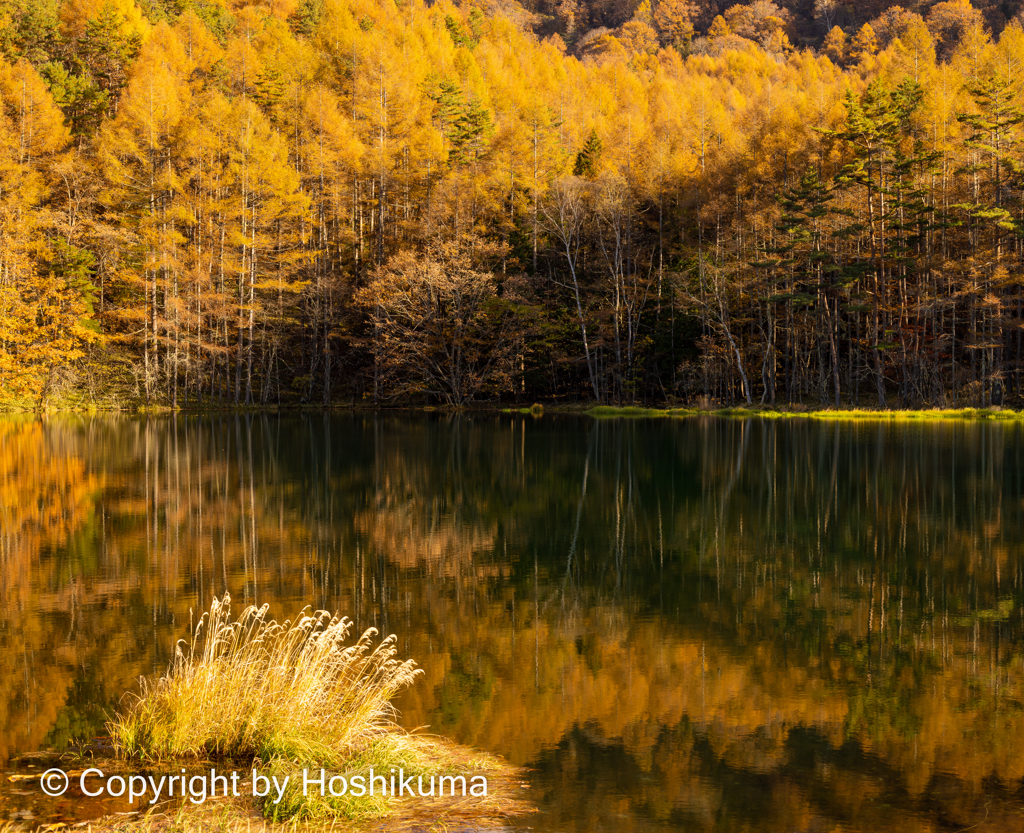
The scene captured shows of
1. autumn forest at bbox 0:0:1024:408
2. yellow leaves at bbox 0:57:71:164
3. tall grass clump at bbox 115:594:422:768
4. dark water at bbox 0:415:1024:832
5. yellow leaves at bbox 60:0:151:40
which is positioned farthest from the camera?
yellow leaves at bbox 60:0:151:40

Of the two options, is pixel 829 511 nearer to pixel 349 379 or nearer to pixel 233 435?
pixel 233 435

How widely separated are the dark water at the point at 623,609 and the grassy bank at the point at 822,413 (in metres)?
19.2

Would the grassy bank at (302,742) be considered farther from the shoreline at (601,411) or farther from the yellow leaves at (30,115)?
the yellow leaves at (30,115)

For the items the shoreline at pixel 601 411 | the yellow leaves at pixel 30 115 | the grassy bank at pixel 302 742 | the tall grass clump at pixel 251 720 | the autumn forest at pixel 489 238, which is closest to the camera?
the grassy bank at pixel 302 742

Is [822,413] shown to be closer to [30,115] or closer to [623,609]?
[623,609]

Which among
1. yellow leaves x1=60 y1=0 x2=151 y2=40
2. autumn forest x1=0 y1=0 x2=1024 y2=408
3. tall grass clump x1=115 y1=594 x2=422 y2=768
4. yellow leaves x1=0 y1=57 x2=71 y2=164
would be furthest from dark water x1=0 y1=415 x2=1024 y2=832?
yellow leaves x1=60 y1=0 x2=151 y2=40

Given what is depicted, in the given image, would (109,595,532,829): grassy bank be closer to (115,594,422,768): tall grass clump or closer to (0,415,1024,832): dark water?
(115,594,422,768): tall grass clump

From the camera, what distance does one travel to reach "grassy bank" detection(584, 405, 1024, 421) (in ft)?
129

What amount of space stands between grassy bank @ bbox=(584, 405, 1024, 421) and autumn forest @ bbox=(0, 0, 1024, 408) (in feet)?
6.44

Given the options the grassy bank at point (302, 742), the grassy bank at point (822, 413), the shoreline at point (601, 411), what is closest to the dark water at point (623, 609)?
the grassy bank at point (302, 742)

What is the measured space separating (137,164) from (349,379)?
16291 millimetres

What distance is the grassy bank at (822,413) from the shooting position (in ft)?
129

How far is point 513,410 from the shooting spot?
5144 centimetres

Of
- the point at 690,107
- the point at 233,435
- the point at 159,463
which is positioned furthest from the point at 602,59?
the point at 159,463
